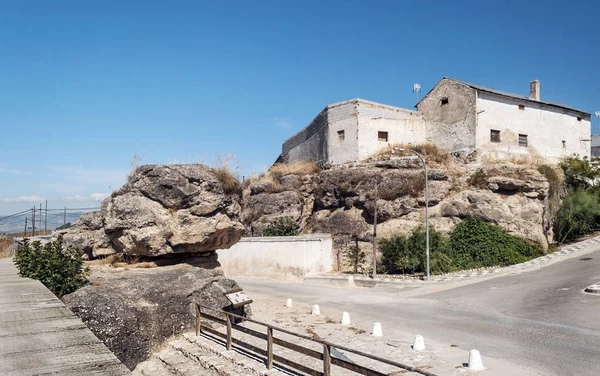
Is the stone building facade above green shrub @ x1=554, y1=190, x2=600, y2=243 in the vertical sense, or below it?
above

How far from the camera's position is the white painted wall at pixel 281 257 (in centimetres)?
2653

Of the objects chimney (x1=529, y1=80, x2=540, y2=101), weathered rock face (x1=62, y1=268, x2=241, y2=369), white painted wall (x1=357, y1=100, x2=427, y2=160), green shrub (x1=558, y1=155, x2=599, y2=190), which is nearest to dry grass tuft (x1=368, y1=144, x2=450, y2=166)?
white painted wall (x1=357, y1=100, x2=427, y2=160)

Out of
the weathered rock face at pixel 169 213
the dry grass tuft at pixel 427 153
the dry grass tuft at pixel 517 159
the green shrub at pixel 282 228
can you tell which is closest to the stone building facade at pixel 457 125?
the dry grass tuft at pixel 517 159

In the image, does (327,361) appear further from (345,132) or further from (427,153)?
(427,153)

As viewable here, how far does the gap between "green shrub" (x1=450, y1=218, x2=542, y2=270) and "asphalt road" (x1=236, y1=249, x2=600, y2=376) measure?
2600 millimetres

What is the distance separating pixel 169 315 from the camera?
1045cm

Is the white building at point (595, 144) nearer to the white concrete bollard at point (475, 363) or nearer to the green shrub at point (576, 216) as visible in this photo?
the green shrub at point (576, 216)

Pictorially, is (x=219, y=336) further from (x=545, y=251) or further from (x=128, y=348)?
(x=545, y=251)

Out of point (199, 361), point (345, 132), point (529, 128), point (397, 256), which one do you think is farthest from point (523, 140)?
point (199, 361)

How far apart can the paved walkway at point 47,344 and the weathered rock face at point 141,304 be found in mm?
1994

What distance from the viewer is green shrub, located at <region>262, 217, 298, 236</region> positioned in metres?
30.8

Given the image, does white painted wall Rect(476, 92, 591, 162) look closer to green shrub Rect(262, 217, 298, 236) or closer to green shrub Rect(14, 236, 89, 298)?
green shrub Rect(262, 217, 298, 236)

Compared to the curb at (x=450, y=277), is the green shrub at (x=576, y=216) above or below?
above

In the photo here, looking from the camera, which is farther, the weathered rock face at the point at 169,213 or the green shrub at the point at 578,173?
the green shrub at the point at 578,173
